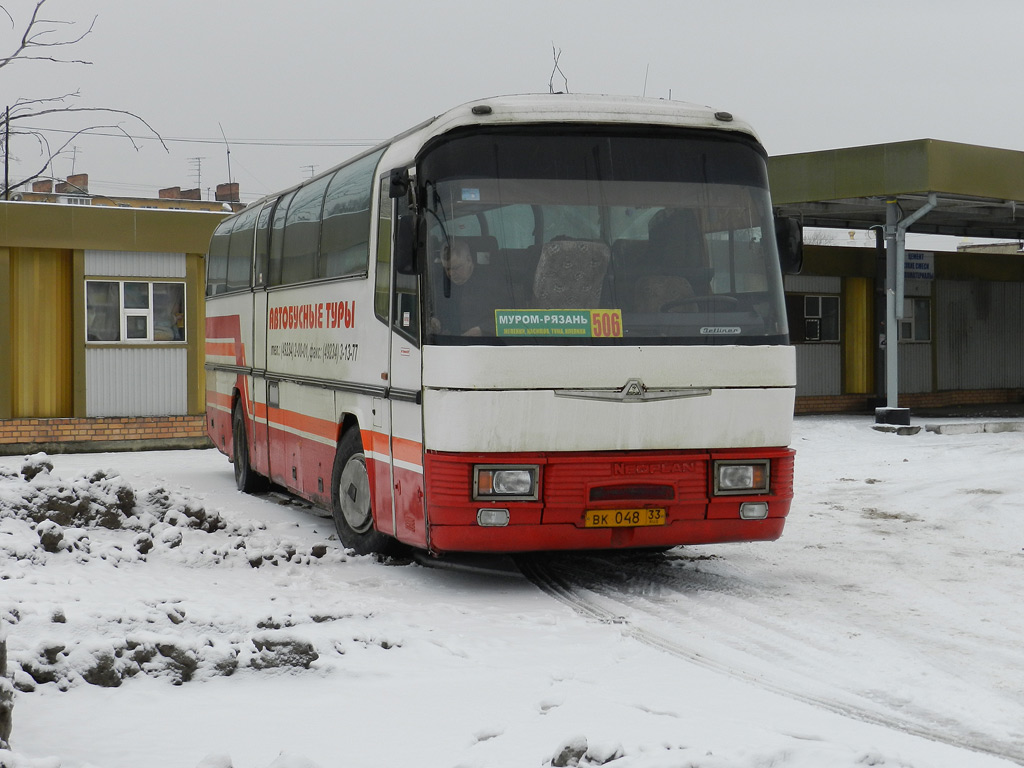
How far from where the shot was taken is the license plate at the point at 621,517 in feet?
28.4

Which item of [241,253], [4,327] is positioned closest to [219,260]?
[241,253]

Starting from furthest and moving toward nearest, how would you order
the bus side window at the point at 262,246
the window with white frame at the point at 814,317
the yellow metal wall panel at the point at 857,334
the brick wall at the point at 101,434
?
the yellow metal wall panel at the point at 857,334 → the window with white frame at the point at 814,317 → the brick wall at the point at 101,434 → the bus side window at the point at 262,246

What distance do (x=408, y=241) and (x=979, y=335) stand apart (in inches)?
1103

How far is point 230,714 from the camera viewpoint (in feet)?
19.2

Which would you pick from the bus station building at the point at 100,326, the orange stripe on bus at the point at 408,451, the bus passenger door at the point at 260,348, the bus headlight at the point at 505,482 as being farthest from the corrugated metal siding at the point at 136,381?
the bus headlight at the point at 505,482

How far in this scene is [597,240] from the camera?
28.5 feet

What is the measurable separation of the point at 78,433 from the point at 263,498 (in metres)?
8.46

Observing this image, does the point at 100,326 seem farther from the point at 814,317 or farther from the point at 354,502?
the point at 814,317

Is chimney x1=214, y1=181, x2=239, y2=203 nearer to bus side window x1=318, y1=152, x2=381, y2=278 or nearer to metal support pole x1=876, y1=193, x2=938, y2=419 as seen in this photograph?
metal support pole x1=876, y1=193, x2=938, y2=419

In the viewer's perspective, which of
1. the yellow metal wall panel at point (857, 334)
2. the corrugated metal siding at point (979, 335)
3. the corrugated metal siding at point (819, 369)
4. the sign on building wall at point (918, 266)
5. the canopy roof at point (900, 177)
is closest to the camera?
the canopy roof at point (900, 177)

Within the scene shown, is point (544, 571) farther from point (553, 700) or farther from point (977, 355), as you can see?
point (977, 355)

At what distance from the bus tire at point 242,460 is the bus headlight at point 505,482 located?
684 cm

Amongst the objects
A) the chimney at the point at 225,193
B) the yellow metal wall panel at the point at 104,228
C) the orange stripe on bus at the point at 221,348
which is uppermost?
the chimney at the point at 225,193

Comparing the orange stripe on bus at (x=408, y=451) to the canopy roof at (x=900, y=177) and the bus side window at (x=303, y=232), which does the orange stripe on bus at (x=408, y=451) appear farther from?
the canopy roof at (x=900, y=177)
